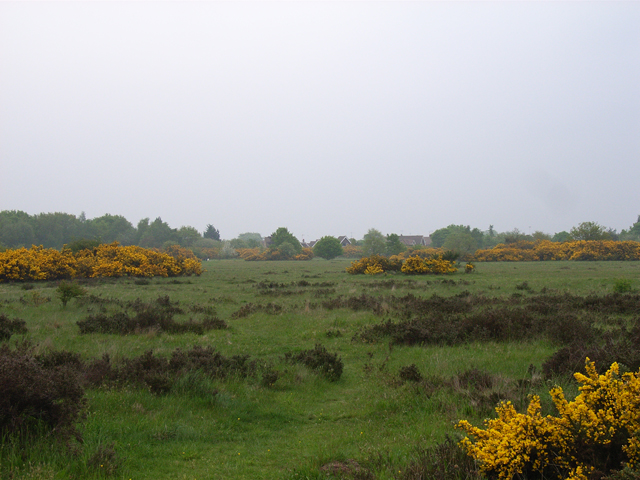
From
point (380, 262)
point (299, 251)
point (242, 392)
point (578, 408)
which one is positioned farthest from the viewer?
point (299, 251)

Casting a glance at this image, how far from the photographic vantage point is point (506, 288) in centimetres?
2370

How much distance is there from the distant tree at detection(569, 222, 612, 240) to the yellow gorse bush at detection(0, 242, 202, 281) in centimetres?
7198

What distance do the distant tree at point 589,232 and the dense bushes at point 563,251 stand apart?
7.34 metres

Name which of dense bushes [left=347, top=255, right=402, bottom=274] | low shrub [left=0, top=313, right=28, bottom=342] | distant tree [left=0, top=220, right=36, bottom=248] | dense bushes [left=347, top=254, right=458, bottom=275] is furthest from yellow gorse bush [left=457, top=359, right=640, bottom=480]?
distant tree [left=0, top=220, right=36, bottom=248]

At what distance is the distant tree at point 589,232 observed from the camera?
74812mm

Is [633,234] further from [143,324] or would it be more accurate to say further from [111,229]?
[111,229]

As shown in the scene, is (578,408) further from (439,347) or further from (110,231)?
(110,231)

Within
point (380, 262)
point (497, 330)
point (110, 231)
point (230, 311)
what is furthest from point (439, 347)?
point (110, 231)

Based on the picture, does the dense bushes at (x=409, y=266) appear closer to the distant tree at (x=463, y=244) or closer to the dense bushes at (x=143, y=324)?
the dense bushes at (x=143, y=324)

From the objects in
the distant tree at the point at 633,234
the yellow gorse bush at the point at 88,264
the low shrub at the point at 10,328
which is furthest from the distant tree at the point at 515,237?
the low shrub at the point at 10,328

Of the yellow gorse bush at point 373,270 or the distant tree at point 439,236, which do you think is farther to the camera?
the distant tree at point 439,236

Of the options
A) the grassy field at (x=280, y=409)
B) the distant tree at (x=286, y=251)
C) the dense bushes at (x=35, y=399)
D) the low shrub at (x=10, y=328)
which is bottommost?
the grassy field at (x=280, y=409)

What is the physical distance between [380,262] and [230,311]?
26.9 m

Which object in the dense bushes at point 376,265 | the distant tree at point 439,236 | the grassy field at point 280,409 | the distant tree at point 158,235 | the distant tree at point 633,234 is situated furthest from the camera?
the distant tree at point 439,236
